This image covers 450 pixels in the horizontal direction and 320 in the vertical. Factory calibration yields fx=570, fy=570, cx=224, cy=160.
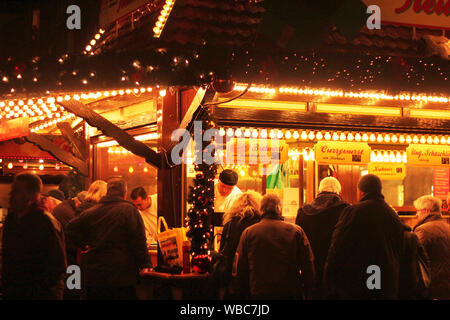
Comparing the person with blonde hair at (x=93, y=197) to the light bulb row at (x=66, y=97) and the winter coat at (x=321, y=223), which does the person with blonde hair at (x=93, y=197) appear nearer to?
the light bulb row at (x=66, y=97)

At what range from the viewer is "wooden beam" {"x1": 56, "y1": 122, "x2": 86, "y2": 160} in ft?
45.6

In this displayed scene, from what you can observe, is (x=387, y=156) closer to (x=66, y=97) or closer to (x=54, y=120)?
(x=66, y=97)

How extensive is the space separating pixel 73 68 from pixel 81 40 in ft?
20.8

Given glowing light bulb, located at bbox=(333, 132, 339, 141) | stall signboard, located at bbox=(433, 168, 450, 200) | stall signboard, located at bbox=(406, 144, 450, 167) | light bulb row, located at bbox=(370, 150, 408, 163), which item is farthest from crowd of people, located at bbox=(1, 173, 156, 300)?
stall signboard, located at bbox=(433, 168, 450, 200)

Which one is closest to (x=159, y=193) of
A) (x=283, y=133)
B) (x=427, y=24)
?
(x=283, y=133)

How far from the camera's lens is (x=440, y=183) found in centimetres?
1549

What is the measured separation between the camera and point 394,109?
1184 centimetres

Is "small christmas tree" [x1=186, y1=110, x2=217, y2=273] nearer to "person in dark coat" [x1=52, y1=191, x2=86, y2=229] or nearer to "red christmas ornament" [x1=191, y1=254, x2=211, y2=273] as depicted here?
"red christmas ornament" [x1=191, y1=254, x2=211, y2=273]

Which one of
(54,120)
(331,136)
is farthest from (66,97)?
(54,120)

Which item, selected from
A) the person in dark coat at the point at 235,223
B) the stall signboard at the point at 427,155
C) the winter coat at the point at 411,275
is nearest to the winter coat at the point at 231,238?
the person in dark coat at the point at 235,223

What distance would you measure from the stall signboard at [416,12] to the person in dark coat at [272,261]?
5983mm

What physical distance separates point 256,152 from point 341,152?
6.25 feet
